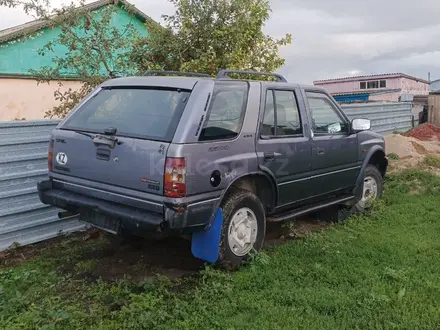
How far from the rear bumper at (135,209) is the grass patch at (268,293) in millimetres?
575

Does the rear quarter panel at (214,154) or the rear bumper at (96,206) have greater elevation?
the rear quarter panel at (214,154)

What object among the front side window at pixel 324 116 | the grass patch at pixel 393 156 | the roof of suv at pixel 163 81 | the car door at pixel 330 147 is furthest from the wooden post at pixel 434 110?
the roof of suv at pixel 163 81

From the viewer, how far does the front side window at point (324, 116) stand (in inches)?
217

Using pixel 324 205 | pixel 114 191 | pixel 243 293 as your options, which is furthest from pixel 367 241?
pixel 114 191

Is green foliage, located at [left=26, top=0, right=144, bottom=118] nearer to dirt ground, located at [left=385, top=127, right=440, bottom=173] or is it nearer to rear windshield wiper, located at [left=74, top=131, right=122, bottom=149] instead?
rear windshield wiper, located at [left=74, top=131, right=122, bottom=149]

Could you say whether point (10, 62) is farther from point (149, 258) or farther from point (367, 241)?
point (367, 241)

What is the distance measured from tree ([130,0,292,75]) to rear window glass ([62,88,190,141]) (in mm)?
3375

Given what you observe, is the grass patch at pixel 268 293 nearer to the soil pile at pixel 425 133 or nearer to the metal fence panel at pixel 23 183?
the metal fence panel at pixel 23 183

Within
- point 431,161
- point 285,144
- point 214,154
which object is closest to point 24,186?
point 214,154

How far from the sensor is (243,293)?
392cm

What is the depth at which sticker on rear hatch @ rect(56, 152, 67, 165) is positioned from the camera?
446cm

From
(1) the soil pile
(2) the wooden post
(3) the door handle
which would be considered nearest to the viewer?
(3) the door handle

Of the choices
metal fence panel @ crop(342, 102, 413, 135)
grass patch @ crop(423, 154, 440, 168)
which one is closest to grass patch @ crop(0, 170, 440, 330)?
grass patch @ crop(423, 154, 440, 168)

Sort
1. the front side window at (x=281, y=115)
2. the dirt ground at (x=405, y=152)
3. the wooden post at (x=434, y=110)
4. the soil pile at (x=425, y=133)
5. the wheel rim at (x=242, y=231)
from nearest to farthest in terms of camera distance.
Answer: the wheel rim at (x=242, y=231) < the front side window at (x=281, y=115) < the dirt ground at (x=405, y=152) < the soil pile at (x=425, y=133) < the wooden post at (x=434, y=110)
